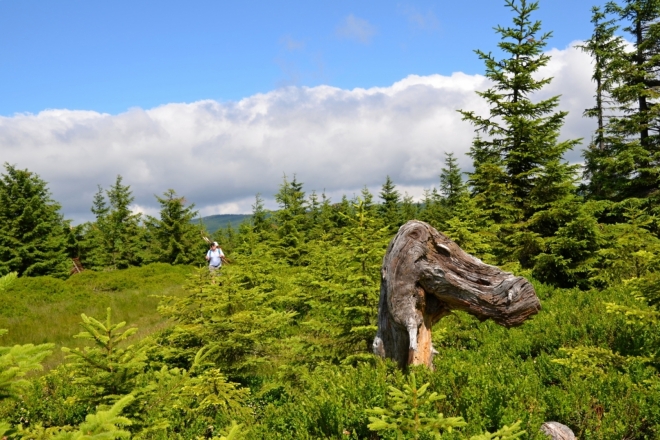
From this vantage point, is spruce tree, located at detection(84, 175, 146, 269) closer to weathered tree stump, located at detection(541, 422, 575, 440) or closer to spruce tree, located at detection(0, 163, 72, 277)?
spruce tree, located at detection(0, 163, 72, 277)

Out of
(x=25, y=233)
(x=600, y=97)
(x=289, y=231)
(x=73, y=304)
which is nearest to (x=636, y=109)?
(x=600, y=97)

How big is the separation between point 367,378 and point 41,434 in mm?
3536

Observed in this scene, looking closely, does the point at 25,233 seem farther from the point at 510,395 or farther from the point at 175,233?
the point at 510,395

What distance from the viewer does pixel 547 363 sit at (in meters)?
5.94

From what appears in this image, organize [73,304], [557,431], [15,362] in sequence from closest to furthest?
[15,362] < [557,431] < [73,304]

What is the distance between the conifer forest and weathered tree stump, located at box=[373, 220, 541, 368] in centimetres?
47

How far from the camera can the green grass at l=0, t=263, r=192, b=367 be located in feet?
45.2

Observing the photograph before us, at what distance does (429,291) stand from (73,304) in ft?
55.0

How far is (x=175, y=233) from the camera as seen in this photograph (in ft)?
115

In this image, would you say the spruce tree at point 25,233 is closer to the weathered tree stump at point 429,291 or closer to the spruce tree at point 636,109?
the weathered tree stump at point 429,291

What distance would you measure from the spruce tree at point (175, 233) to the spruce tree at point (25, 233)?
7.38 meters

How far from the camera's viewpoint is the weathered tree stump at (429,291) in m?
5.68

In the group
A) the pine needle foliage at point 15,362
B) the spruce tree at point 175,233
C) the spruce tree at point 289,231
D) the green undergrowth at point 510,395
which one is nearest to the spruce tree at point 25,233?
the spruce tree at point 175,233

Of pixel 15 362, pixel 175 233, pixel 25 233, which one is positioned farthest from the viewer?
pixel 175 233
